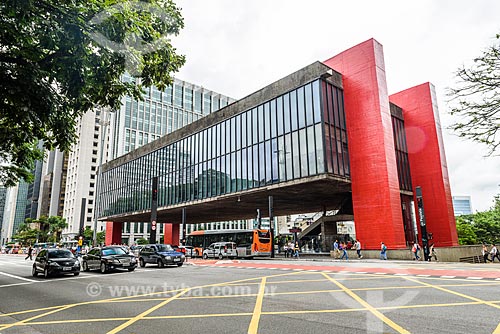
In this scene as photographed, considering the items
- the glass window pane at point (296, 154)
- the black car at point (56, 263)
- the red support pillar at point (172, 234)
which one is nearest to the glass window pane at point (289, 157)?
the glass window pane at point (296, 154)

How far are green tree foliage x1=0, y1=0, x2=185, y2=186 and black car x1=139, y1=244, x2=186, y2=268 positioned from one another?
12759mm

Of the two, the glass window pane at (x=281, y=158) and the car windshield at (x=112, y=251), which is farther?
the glass window pane at (x=281, y=158)

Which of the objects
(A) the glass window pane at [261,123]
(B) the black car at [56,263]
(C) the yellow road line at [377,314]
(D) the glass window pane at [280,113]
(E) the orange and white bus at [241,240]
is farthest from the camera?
(A) the glass window pane at [261,123]

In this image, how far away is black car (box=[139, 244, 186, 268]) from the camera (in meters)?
22.6

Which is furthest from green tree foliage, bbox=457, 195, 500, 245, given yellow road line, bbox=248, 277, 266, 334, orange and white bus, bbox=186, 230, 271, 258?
yellow road line, bbox=248, 277, 266, 334

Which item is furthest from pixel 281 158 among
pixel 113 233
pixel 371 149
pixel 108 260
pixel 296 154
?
pixel 113 233

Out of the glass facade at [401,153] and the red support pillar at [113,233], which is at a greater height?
the glass facade at [401,153]

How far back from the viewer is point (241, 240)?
3806 cm

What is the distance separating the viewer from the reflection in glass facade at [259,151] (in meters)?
29.5

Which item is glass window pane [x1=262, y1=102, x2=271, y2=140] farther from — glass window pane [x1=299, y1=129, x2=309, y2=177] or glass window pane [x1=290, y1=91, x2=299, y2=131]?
glass window pane [x1=299, y1=129, x2=309, y2=177]

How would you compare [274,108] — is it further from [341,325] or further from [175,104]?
[175,104]

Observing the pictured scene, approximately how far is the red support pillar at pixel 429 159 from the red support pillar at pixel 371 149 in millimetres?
9070

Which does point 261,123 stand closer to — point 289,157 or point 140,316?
point 289,157

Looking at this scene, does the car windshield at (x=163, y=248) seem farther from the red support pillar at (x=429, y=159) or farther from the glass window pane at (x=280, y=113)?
the red support pillar at (x=429, y=159)
